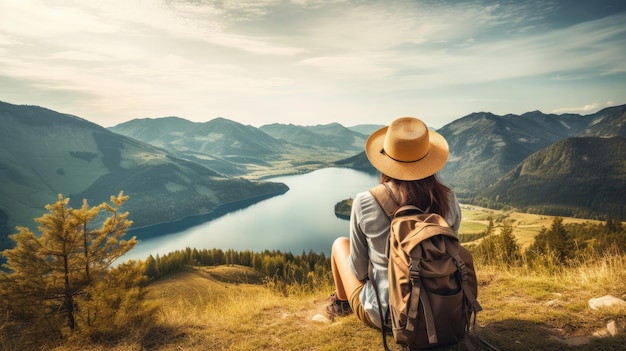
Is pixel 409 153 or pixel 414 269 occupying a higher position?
pixel 409 153

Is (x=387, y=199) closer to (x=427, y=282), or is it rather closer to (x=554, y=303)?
(x=427, y=282)

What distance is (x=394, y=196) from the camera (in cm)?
373

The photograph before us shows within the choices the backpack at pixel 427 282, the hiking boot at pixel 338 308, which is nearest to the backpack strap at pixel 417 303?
the backpack at pixel 427 282

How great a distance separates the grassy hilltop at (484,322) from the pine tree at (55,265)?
1.51 meters

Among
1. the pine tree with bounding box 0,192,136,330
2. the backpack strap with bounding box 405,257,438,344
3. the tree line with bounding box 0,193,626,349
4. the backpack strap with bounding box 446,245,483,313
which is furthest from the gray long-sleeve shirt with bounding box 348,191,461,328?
the pine tree with bounding box 0,192,136,330

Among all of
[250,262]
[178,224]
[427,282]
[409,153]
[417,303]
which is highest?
[409,153]

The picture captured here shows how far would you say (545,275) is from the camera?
7.13m

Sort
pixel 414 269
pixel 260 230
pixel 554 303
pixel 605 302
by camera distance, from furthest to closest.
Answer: pixel 260 230 → pixel 554 303 → pixel 605 302 → pixel 414 269

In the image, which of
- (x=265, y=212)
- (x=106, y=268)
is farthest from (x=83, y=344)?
(x=265, y=212)

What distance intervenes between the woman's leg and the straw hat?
Result: 1637 mm

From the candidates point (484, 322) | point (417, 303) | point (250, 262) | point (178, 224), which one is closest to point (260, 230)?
point (178, 224)

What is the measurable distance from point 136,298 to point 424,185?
6736 millimetres

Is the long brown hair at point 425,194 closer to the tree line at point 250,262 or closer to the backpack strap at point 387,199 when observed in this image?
the backpack strap at point 387,199

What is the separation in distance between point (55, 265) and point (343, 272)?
6.54 meters
